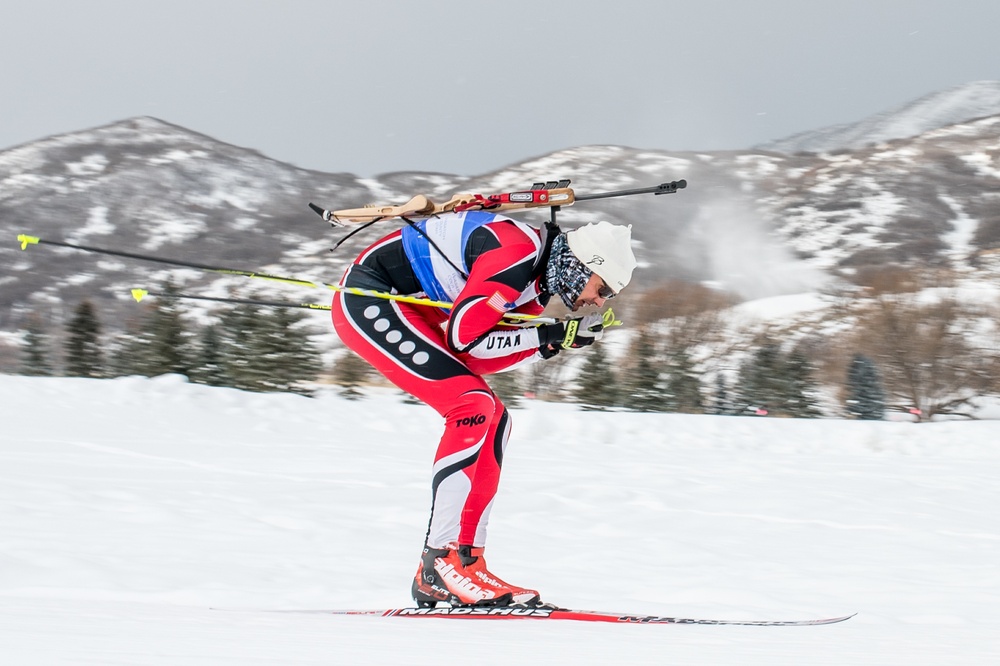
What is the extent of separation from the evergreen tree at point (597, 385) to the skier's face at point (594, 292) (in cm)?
1546

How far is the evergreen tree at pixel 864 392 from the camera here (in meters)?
19.8

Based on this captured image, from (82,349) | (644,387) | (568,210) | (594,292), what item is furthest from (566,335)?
(568,210)

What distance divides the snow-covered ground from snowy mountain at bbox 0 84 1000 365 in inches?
2401

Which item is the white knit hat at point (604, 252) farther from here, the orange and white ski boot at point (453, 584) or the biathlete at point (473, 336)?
the orange and white ski boot at point (453, 584)

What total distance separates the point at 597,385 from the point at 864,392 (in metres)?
6.64

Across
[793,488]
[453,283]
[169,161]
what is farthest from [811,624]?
[169,161]

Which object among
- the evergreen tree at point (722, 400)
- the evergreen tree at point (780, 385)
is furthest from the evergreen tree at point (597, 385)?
the evergreen tree at point (780, 385)

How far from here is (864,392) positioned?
782 inches

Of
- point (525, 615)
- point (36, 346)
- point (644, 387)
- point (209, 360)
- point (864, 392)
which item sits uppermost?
point (525, 615)

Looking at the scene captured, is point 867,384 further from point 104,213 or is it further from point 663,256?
point 104,213

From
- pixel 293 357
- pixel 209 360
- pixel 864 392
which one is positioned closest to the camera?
pixel 209 360

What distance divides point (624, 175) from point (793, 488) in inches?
3684

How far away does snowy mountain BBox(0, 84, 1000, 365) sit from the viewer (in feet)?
251

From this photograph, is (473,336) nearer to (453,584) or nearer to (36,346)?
(453,584)
